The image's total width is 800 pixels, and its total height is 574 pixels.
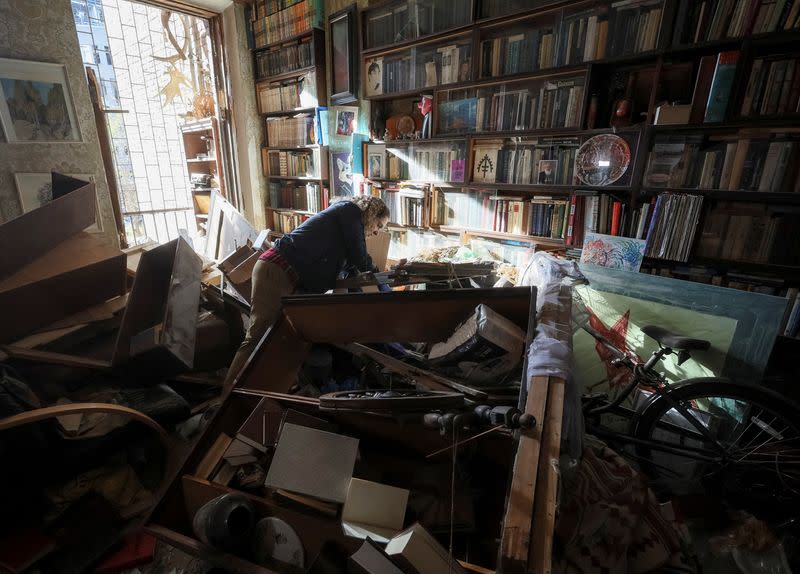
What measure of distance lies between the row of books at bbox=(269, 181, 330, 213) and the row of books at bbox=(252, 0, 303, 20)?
1537 millimetres

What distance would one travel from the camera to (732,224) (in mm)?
1873

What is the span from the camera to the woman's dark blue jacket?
77.3 inches

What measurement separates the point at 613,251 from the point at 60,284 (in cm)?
301

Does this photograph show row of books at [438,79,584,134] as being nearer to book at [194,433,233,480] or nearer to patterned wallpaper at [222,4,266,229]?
patterned wallpaper at [222,4,266,229]

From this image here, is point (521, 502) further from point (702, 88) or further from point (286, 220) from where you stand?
point (286, 220)

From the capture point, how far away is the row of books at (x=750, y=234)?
1.75m

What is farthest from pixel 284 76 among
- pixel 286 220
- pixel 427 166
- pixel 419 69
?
pixel 427 166

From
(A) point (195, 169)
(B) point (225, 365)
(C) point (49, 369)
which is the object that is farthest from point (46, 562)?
(A) point (195, 169)

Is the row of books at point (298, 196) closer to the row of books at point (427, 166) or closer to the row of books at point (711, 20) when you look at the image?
the row of books at point (427, 166)

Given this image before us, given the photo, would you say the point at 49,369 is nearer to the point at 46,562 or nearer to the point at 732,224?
the point at 46,562

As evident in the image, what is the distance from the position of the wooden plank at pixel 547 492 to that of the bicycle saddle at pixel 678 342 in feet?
2.53

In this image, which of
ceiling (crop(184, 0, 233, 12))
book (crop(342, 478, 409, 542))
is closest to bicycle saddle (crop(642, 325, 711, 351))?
book (crop(342, 478, 409, 542))

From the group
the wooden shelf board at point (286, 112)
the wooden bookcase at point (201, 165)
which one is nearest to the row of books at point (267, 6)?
the wooden shelf board at point (286, 112)

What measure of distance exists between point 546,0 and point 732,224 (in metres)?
1.62
